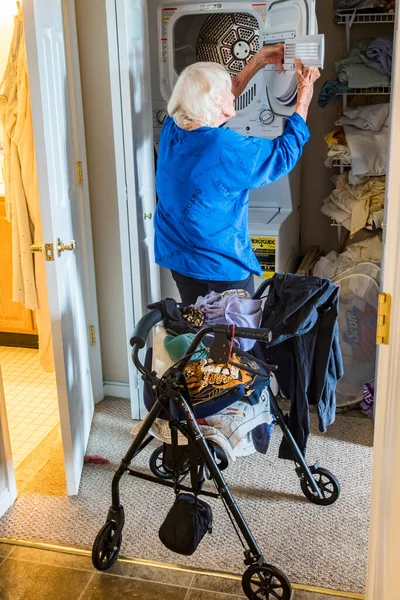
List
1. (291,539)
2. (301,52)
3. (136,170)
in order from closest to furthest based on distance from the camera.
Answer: (291,539) → (301,52) → (136,170)

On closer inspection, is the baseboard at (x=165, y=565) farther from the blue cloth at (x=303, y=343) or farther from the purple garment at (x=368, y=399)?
the purple garment at (x=368, y=399)

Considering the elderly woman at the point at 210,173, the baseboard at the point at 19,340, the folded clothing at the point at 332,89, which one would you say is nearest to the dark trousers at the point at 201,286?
the elderly woman at the point at 210,173

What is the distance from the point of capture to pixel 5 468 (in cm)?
253

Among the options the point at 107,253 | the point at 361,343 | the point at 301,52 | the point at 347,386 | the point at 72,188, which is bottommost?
the point at 347,386

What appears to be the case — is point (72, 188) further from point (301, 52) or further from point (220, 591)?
point (220, 591)

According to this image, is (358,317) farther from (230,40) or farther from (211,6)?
(211,6)

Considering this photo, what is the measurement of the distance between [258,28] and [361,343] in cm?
138

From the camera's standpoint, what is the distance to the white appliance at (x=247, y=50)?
271 cm

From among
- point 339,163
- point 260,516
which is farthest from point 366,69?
point 260,516

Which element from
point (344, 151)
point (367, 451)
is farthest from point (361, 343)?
point (344, 151)

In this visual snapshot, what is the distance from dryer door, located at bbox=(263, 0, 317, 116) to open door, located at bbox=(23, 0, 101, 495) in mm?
794

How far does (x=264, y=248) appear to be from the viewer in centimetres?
299

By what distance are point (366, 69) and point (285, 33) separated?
0.49m

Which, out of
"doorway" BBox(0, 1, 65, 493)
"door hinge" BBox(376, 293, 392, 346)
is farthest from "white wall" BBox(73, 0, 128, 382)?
"door hinge" BBox(376, 293, 392, 346)
